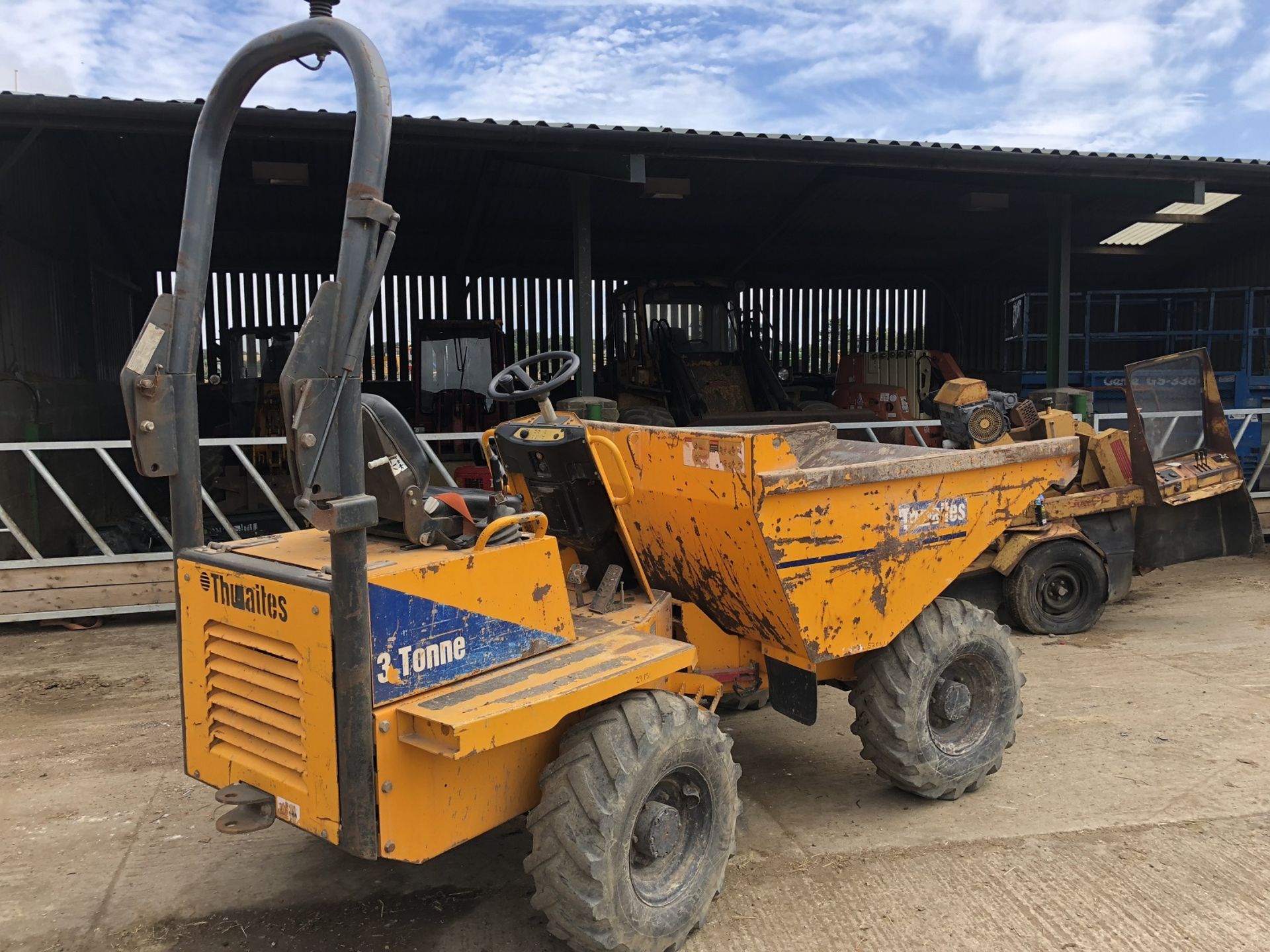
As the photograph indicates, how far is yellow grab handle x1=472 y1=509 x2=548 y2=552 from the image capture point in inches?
110

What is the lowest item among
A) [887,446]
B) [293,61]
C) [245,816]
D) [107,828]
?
[107,828]

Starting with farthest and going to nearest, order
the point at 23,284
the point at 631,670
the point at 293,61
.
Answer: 1. the point at 23,284
2. the point at 631,670
3. the point at 293,61

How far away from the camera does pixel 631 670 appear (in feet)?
9.53

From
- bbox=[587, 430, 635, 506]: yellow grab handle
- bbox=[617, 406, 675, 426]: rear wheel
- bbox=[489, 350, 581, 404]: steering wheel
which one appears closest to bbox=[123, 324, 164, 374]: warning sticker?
bbox=[489, 350, 581, 404]: steering wheel

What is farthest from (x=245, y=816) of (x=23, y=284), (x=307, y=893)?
(x=23, y=284)

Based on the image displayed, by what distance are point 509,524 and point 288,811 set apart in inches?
39.3

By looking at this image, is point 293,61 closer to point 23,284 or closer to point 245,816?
point 245,816

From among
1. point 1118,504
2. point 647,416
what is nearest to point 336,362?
point 1118,504

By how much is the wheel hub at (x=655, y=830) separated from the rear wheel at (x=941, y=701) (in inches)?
48.2

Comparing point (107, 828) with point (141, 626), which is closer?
point (107, 828)

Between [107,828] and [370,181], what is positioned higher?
[370,181]

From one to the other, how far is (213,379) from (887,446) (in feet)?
41.7

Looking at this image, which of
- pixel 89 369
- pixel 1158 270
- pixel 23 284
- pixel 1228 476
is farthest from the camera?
pixel 1158 270

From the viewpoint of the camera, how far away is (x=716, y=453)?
335cm
